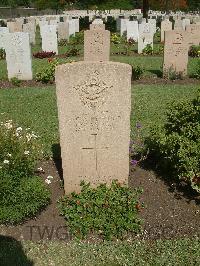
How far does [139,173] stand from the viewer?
20.7ft

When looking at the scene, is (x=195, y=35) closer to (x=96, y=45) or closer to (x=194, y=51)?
(x=194, y=51)

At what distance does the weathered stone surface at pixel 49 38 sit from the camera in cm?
1884

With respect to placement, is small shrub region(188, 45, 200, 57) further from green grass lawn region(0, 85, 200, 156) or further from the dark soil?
the dark soil

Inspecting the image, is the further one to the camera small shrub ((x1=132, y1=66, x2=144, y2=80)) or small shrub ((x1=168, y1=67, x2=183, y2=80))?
small shrub ((x1=168, y1=67, x2=183, y2=80))

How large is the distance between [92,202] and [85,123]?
1.08 metres

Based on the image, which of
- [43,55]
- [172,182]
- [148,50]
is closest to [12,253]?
[172,182]

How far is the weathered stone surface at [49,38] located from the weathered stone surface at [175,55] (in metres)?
7.21

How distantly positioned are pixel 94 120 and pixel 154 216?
5.08ft

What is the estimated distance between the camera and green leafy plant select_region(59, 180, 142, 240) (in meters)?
4.96

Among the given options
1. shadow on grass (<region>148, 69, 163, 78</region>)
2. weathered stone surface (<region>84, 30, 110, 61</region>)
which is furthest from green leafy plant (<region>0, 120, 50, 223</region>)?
shadow on grass (<region>148, 69, 163, 78</region>)

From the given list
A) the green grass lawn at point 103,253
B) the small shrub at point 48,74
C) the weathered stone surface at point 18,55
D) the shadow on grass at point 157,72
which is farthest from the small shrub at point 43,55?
the green grass lawn at point 103,253

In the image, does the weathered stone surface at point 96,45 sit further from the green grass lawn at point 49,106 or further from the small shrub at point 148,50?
the small shrub at point 148,50

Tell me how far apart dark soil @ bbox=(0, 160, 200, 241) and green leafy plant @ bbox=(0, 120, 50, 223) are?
0.18 metres

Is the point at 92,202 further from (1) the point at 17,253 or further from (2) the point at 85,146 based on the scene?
(1) the point at 17,253
